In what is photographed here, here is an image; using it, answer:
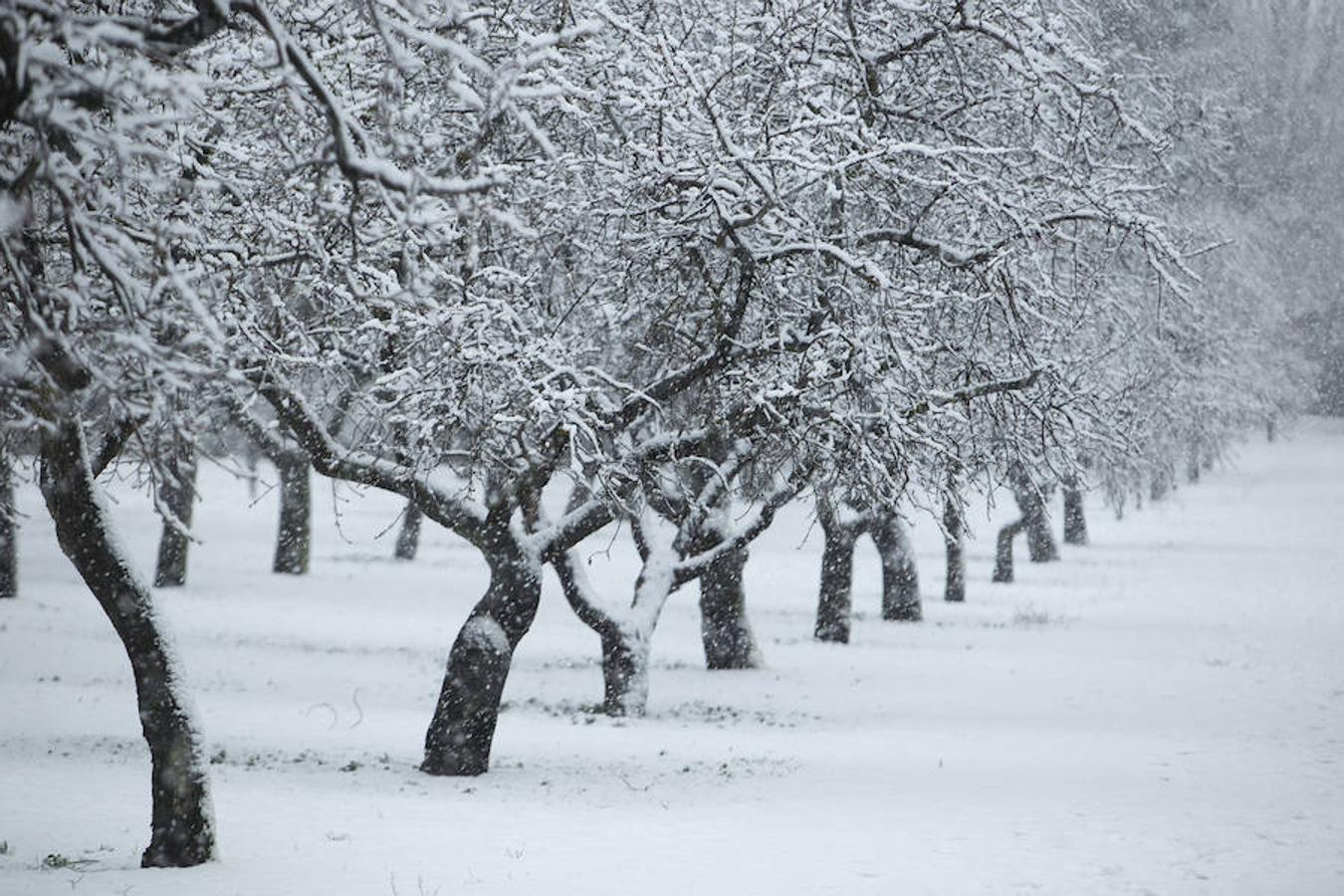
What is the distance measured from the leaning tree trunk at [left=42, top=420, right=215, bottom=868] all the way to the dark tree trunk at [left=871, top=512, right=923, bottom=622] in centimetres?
1678

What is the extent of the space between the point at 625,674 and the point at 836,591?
7.23 metres

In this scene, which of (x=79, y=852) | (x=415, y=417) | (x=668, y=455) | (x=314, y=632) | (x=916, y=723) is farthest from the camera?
(x=314, y=632)

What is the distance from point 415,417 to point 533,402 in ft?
4.07

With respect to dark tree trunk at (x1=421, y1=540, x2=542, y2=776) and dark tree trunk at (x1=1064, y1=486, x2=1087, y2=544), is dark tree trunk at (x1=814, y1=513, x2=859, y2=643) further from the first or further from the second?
dark tree trunk at (x1=1064, y1=486, x2=1087, y2=544)

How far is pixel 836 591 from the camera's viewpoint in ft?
69.8

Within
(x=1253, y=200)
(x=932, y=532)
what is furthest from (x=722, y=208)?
(x=932, y=532)

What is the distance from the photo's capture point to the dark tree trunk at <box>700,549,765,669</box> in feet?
59.6

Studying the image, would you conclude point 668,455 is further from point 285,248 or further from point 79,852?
point 79,852

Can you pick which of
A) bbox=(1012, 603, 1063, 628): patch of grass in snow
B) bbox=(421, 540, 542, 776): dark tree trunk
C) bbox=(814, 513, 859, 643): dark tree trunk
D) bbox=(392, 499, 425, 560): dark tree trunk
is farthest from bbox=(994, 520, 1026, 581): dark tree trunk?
bbox=(421, 540, 542, 776): dark tree trunk

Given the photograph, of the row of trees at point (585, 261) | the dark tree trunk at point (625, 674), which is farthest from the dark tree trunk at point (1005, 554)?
the dark tree trunk at point (625, 674)

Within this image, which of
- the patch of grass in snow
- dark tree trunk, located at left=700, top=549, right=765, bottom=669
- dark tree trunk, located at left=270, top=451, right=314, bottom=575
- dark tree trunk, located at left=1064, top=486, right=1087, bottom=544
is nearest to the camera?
Result: dark tree trunk, located at left=700, top=549, right=765, bottom=669

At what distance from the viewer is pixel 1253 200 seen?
38250 mm

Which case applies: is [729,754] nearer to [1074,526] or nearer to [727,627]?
[727,627]

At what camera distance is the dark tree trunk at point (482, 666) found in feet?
37.2
